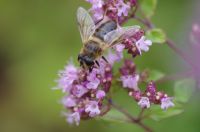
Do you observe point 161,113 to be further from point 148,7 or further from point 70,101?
point 148,7

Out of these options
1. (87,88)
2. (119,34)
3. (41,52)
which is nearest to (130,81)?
(87,88)

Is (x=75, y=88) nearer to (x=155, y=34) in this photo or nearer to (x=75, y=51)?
(x=155, y=34)

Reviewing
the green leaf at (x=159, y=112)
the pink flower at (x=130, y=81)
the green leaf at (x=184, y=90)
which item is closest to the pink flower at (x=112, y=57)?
the pink flower at (x=130, y=81)

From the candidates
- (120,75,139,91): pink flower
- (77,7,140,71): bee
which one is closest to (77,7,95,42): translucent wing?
(77,7,140,71): bee

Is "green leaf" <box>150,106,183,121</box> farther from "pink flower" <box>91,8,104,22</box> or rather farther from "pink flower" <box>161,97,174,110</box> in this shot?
"pink flower" <box>91,8,104,22</box>

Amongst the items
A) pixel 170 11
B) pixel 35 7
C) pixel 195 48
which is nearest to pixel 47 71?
pixel 35 7

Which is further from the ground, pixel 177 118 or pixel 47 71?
pixel 47 71

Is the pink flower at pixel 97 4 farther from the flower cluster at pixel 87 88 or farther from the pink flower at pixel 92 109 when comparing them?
the pink flower at pixel 92 109
